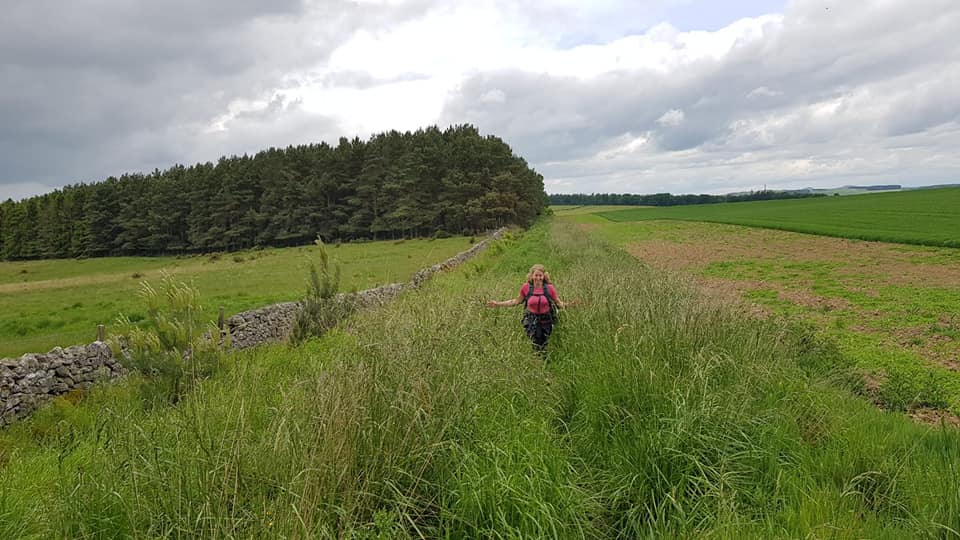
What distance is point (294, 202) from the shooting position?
65.3m

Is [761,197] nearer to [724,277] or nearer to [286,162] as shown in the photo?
[286,162]

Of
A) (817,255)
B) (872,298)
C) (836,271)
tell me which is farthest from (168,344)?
(817,255)

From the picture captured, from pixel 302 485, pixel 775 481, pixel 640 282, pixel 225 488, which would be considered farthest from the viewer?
pixel 640 282

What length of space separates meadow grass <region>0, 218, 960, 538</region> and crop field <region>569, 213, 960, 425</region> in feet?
7.15

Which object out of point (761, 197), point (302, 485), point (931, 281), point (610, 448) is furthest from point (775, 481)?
point (761, 197)

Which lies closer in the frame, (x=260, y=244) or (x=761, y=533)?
(x=761, y=533)

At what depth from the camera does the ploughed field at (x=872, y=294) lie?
279 inches

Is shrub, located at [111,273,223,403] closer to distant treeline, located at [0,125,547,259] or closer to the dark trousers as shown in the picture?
the dark trousers

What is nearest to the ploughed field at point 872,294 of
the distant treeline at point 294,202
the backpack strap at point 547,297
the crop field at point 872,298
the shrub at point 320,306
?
the crop field at point 872,298

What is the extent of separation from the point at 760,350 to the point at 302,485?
16.9ft

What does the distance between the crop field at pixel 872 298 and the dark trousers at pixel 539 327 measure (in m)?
3.13

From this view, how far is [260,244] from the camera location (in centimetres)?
6625

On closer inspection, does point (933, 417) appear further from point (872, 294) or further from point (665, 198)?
point (665, 198)

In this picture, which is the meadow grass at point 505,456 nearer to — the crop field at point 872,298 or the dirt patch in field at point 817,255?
the crop field at point 872,298
